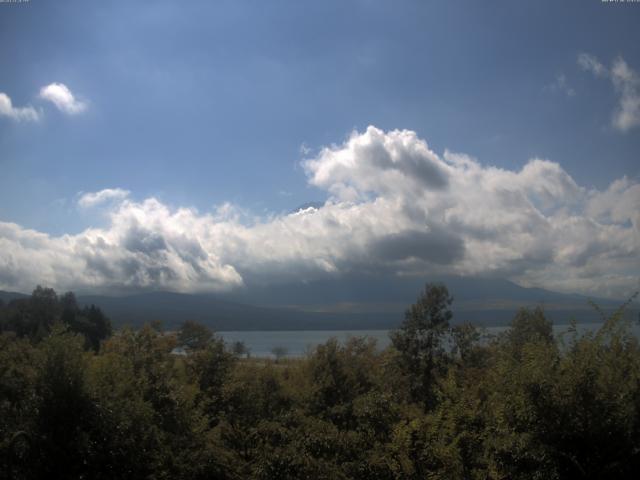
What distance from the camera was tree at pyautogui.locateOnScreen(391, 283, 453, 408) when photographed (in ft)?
99.7

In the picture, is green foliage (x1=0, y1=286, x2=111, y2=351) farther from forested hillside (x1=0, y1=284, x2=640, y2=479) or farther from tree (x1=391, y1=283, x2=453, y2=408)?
forested hillside (x1=0, y1=284, x2=640, y2=479)

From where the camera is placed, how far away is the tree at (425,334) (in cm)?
3039

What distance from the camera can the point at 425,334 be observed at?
3067cm

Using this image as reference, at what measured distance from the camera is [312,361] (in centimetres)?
2341

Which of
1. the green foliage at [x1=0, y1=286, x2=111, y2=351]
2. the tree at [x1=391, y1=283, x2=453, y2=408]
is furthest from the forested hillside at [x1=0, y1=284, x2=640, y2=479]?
the green foliage at [x1=0, y1=286, x2=111, y2=351]

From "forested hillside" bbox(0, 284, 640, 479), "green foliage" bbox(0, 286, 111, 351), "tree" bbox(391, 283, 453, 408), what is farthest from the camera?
"green foliage" bbox(0, 286, 111, 351)

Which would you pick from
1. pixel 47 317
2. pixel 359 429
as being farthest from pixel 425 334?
pixel 47 317

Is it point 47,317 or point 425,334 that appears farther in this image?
point 47,317

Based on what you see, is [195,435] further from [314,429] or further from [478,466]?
[478,466]

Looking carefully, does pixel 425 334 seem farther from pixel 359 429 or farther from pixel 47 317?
pixel 47 317

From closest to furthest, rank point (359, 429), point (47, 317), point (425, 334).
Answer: point (359, 429) → point (425, 334) → point (47, 317)

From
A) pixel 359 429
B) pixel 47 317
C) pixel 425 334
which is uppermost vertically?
pixel 425 334

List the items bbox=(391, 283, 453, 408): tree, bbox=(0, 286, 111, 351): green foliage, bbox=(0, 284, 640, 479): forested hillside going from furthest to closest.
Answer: bbox=(0, 286, 111, 351): green foliage < bbox=(391, 283, 453, 408): tree < bbox=(0, 284, 640, 479): forested hillside

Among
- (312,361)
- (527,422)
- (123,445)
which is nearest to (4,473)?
(123,445)
